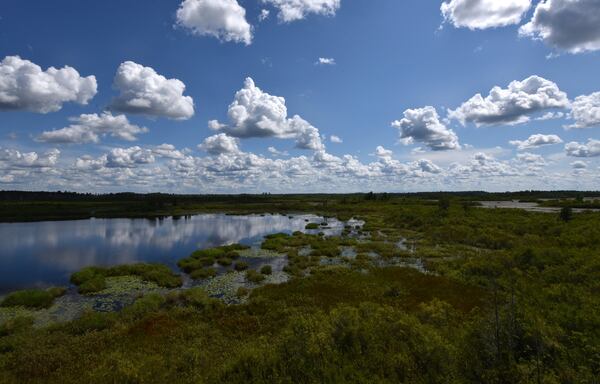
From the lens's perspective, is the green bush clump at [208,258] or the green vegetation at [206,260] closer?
the green vegetation at [206,260]

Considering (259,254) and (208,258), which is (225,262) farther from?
(259,254)

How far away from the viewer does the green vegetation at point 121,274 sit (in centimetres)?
2717

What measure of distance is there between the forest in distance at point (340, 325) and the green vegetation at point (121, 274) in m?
0.11

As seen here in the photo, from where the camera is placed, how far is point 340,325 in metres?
13.1

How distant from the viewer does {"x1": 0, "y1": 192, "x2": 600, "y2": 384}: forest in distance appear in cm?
1025

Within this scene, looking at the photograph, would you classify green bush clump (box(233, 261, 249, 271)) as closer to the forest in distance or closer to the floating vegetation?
the forest in distance

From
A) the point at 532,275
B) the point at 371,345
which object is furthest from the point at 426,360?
the point at 532,275

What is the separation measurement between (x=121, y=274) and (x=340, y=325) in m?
26.9

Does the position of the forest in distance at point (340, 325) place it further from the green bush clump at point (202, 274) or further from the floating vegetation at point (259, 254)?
the floating vegetation at point (259, 254)

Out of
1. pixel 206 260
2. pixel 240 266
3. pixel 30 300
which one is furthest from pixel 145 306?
pixel 206 260

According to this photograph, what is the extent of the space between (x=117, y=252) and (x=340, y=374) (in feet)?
145

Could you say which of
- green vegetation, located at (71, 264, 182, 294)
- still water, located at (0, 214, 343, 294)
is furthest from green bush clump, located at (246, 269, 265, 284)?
still water, located at (0, 214, 343, 294)

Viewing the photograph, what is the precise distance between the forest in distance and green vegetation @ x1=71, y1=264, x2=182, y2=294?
4.3 inches

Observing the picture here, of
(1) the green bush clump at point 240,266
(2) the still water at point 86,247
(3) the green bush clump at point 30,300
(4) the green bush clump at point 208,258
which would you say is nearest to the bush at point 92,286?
(3) the green bush clump at point 30,300
